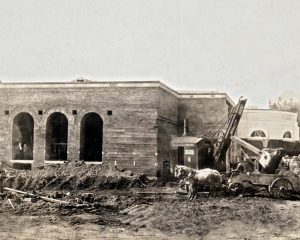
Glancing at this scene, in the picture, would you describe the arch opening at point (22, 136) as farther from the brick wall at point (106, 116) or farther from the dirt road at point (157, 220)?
the dirt road at point (157, 220)

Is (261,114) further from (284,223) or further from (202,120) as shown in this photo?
(284,223)

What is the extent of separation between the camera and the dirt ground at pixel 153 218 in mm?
10688

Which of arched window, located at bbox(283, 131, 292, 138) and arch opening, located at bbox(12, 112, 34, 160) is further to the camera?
arched window, located at bbox(283, 131, 292, 138)

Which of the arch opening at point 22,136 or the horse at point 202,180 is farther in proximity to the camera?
the arch opening at point 22,136

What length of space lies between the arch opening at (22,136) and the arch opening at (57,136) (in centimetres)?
155

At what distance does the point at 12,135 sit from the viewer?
962 inches

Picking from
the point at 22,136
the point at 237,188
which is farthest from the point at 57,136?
the point at 237,188

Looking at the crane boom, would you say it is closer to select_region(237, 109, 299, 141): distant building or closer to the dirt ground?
the dirt ground

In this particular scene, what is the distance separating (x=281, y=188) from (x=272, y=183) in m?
0.38

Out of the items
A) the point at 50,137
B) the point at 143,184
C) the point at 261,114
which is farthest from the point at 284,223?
the point at 261,114

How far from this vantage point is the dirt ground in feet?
35.1

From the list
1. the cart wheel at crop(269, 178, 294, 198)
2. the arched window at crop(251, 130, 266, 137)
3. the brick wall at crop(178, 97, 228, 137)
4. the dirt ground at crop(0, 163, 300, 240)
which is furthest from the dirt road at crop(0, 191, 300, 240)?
the arched window at crop(251, 130, 266, 137)

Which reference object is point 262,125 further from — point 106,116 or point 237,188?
point 237,188

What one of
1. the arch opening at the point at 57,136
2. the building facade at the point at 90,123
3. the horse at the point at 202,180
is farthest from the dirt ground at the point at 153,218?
the arch opening at the point at 57,136
